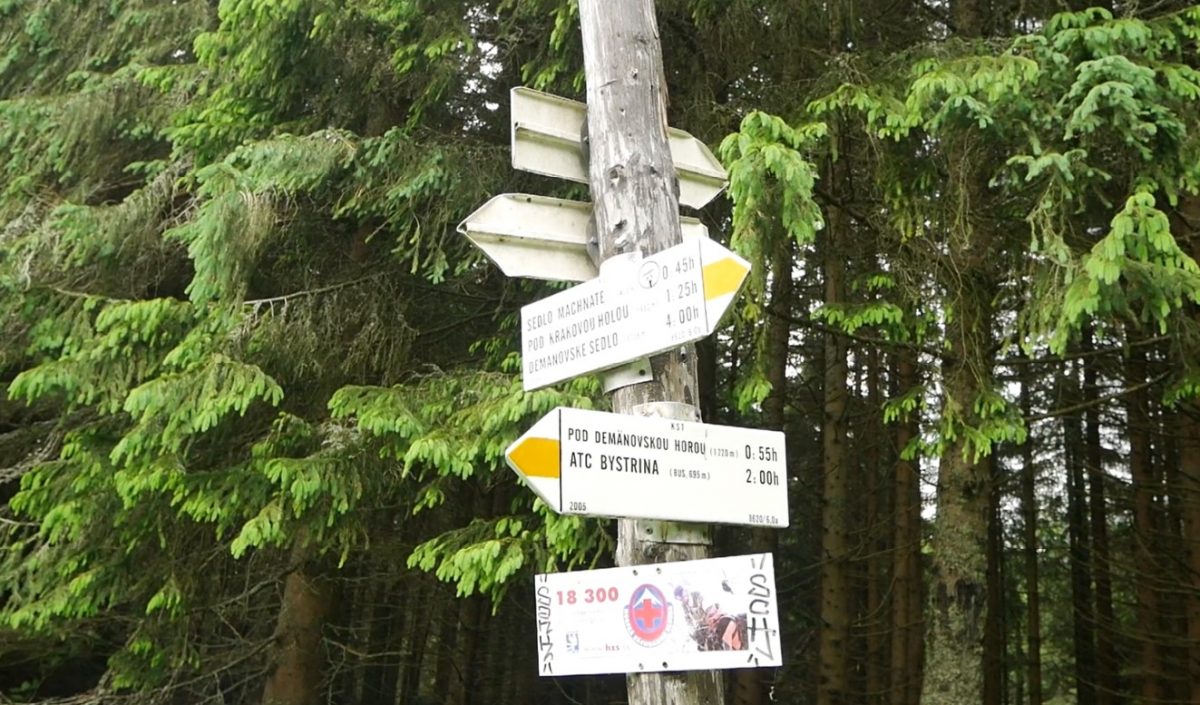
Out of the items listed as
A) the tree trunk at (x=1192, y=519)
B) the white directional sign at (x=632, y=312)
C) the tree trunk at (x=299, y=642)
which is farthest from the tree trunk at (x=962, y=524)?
the tree trunk at (x=299, y=642)

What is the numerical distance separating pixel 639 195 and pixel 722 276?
1.78ft

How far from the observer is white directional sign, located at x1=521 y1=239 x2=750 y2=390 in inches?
104

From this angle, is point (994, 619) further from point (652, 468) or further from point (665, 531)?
point (652, 468)

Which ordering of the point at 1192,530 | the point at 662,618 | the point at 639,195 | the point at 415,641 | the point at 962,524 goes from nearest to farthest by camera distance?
1. the point at 662,618
2. the point at 639,195
3. the point at 962,524
4. the point at 1192,530
5. the point at 415,641

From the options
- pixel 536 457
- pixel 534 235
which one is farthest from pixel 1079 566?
pixel 536 457

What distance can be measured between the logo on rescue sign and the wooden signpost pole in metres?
0.11

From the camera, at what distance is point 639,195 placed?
304 cm

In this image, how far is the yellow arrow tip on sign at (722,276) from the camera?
8.55 feet

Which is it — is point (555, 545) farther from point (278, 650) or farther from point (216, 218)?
point (278, 650)

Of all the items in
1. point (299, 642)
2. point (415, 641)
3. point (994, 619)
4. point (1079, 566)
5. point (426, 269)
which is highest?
point (426, 269)

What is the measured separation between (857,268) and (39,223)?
678 centimetres

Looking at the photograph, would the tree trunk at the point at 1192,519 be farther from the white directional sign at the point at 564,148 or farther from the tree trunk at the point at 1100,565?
the white directional sign at the point at 564,148

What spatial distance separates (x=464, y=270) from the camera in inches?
285

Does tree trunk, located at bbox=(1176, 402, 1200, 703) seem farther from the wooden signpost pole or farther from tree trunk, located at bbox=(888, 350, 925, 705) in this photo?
the wooden signpost pole
